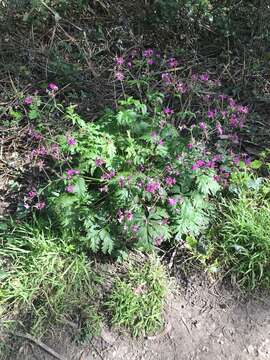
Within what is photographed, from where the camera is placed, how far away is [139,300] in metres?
2.89

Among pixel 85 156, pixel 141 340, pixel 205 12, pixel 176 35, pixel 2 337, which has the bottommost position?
pixel 2 337

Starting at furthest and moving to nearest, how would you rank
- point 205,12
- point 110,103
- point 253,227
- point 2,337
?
1. point 205,12
2. point 110,103
3. point 253,227
4. point 2,337

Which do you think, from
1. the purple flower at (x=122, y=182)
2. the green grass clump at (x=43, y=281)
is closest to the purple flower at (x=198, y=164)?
the purple flower at (x=122, y=182)

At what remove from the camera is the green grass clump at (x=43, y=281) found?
287 cm

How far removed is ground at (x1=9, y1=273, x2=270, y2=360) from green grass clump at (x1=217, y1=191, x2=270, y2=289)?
13cm

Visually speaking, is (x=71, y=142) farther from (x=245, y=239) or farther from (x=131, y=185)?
(x=245, y=239)

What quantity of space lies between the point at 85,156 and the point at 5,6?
2397 millimetres

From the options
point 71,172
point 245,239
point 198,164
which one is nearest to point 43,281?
point 71,172

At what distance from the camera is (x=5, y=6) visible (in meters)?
4.44

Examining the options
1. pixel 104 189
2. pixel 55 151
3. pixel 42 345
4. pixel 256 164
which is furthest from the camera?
pixel 256 164

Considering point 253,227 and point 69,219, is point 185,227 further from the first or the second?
point 69,219

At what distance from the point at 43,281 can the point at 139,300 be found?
25.9 inches

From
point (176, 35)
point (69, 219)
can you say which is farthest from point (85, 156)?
point (176, 35)

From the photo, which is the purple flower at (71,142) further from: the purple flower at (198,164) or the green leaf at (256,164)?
the green leaf at (256,164)
